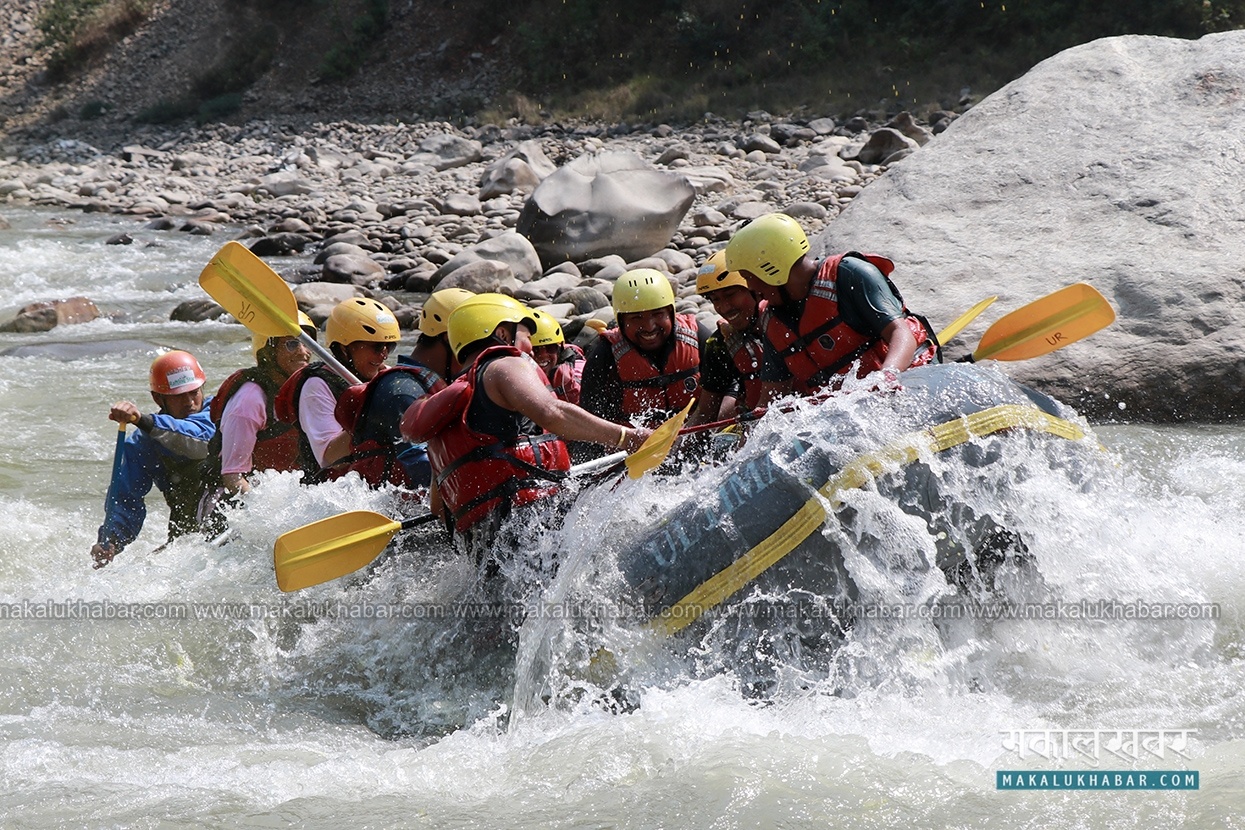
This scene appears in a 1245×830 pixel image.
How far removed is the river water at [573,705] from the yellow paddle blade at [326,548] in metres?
0.41

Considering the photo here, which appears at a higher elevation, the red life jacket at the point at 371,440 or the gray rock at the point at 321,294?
the red life jacket at the point at 371,440

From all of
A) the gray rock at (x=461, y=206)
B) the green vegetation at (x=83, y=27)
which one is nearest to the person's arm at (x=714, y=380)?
the gray rock at (x=461, y=206)

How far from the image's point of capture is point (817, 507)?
4000 millimetres

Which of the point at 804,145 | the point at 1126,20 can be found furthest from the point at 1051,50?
the point at 804,145

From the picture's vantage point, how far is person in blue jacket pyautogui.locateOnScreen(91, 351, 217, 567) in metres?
5.55

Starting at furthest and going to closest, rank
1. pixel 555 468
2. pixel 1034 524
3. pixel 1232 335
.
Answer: pixel 1232 335 < pixel 555 468 < pixel 1034 524

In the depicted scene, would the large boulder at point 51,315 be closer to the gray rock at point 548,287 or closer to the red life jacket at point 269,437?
→ the gray rock at point 548,287

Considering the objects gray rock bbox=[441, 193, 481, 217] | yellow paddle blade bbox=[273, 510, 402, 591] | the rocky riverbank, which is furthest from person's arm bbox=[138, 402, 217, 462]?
gray rock bbox=[441, 193, 481, 217]

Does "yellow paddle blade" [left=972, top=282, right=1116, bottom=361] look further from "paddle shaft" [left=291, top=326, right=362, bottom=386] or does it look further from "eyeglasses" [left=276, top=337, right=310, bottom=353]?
"eyeglasses" [left=276, top=337, right=310, bottom=353]

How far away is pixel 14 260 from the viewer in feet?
49.6

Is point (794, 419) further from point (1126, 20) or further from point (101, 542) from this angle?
point (1126, 20)

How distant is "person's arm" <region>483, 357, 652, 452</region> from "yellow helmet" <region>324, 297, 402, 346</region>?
1.27 metres

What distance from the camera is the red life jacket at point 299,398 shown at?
17.5 ft

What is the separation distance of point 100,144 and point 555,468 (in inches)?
1050
